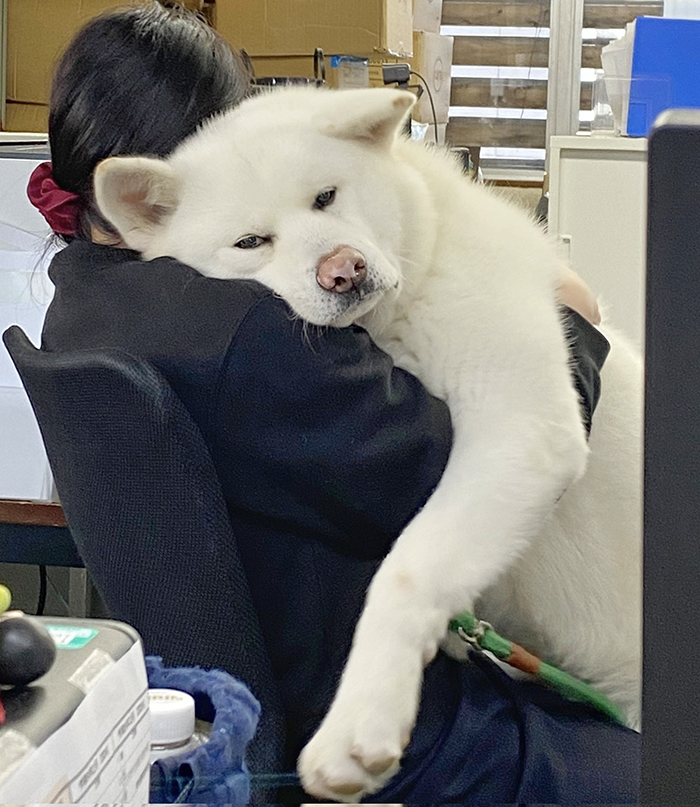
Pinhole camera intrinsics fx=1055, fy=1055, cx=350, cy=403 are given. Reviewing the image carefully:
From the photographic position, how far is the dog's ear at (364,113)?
1156 millimetres

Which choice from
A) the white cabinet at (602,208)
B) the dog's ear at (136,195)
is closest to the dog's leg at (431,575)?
the dog's ear at (136,195)

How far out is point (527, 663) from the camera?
106 cm

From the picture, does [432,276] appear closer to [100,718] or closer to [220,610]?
[220,610]

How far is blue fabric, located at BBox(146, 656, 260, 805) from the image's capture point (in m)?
0.67

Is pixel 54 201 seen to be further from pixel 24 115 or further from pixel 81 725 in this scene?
pixel 24 115

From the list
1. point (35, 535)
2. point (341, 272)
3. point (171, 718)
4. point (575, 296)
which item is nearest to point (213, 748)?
point (171, 718)

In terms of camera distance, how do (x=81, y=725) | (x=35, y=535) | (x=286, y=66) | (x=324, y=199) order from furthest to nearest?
(x=286, y=66) < (x=35, y=535) < (x=324, y=199) < (x=81, y=725)

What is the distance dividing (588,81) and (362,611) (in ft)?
15.6

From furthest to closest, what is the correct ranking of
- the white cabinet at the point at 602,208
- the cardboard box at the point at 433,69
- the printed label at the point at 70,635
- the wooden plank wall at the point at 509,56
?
the wooden plank wall at the point at 509,56 → the cardboard box at the point at 433,69 → the white cabinet at the point at 602,208 → the printed label at the point at 70,635

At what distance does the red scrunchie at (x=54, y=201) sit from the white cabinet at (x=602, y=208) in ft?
5.95

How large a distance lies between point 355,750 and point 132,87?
0.67 meters

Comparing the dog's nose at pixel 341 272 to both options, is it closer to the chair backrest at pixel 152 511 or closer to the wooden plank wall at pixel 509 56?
the chair backrest at pixel 152 511

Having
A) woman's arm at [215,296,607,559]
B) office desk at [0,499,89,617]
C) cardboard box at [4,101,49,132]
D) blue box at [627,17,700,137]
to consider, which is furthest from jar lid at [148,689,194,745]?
blue box at [627,17,700,137]

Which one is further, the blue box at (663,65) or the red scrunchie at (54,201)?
the blue box at (663,65)
